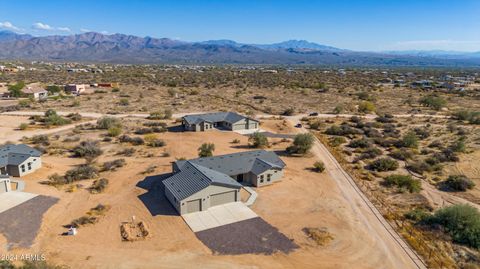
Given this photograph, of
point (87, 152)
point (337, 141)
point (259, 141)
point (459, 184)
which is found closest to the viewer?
point (459, 184)

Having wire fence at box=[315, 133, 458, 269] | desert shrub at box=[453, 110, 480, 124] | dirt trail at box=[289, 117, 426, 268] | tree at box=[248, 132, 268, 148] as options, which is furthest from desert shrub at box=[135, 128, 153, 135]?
desert shrub at box=[453, 110, 480, 124]

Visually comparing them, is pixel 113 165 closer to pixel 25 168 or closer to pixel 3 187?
pixel 25 168

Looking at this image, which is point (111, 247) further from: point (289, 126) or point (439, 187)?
point (289, 126)

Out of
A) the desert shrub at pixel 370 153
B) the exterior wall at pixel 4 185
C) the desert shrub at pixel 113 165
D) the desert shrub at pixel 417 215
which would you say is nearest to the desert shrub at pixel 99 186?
the desert shrub at pixel 113 165

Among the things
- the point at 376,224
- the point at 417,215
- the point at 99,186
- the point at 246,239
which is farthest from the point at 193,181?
the point at 417,215

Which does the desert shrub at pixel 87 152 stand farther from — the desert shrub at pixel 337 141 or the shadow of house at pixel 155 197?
the desert shrub at pixel 337 141

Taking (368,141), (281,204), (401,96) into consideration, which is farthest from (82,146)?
(401,96)
